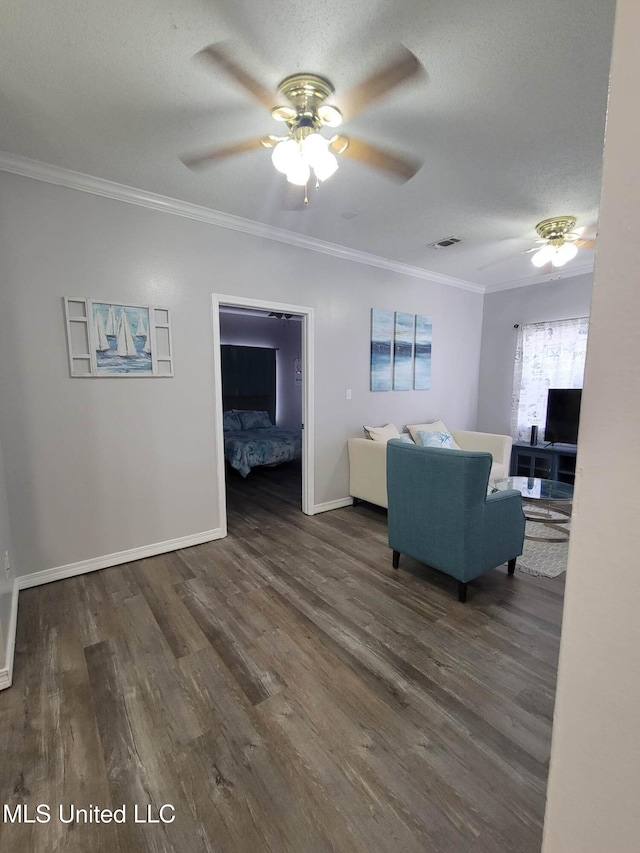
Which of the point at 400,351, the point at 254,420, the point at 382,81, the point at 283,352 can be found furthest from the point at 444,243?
the point at 283,352

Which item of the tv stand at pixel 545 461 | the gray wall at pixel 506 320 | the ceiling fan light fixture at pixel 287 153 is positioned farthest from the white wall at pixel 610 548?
the gray wall at pixel 506 320

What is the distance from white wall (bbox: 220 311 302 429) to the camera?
7.00 m

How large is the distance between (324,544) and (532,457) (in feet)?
10.1

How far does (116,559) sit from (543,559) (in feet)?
10.6

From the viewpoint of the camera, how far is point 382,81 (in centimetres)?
150

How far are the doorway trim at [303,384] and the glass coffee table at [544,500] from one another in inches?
68.5

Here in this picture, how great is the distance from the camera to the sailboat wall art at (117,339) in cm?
253

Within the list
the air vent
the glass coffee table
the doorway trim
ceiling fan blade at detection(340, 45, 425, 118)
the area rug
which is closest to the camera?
ceiling fan blade at detection(340, 45, 425, 118)

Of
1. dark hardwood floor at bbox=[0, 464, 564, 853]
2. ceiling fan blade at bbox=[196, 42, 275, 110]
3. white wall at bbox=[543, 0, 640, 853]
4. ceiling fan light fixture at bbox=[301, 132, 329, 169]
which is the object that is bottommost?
dark hardwood floor at bbox=[0, 464, 564, 853]

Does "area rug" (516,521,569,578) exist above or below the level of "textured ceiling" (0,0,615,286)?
below

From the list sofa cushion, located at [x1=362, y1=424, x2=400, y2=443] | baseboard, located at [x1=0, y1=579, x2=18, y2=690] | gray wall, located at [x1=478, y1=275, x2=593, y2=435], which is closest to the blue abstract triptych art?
sofa cushion, located at [x1=362, y1=424, x2=400, y2=443]

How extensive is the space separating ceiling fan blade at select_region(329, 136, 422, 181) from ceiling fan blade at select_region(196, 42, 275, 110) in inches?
15.5

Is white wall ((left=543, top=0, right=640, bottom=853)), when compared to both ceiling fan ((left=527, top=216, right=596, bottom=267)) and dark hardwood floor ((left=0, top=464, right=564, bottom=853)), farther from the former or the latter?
ceiling fan ((left=527, top=216, right=596, bottom=267))

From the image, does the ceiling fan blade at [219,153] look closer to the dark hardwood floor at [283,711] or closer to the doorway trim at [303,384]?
the doorway trim at [303,384]
